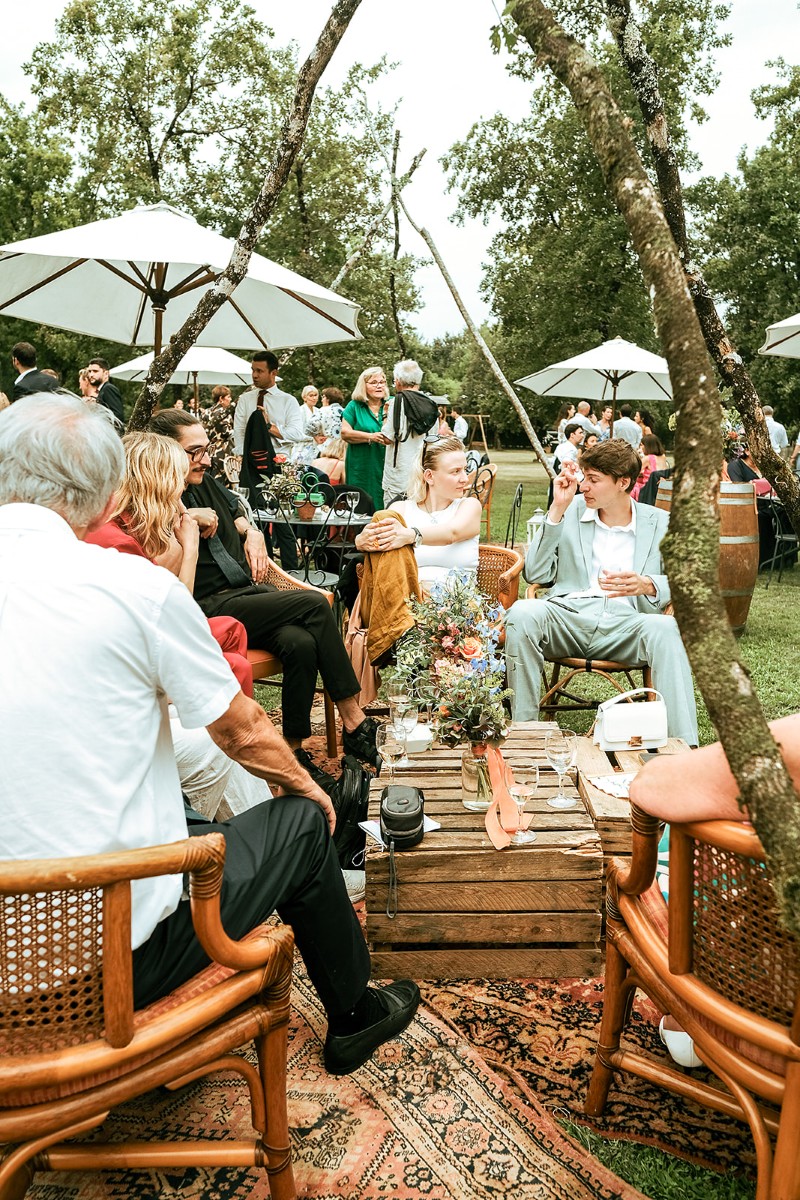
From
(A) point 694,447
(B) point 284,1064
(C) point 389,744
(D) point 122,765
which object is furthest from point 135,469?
Answer: (A) point 694,447

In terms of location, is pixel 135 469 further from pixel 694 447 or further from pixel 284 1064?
pixel 694 447

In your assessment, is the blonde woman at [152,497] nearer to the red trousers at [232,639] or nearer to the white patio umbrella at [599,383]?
the red trousers at [232,639]

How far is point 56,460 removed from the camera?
173 cm

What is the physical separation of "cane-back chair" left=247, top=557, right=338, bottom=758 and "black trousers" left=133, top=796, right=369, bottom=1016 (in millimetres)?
1857

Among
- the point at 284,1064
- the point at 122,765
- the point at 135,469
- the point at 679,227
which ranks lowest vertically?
the point at 284,1064

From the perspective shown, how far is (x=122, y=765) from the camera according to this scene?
1610 millimetres

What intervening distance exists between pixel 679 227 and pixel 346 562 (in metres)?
4.41

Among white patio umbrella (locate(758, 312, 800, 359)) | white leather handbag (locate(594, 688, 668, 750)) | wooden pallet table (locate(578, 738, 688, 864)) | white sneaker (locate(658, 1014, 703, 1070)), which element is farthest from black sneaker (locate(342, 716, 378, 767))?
white patio umbrella (locate(758, 312, 800, 359))

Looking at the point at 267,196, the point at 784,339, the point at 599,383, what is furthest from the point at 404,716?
the point at 599,383

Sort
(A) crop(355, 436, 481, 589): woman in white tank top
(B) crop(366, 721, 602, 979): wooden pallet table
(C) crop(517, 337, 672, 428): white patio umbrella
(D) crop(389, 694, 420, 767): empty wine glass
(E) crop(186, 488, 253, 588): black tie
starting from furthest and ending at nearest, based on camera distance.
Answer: (C) crop(517, 337, 672, 428): white patio umbrella
(A) crop(355, 436, 481, 589): woman in white tank top
(E) crop(186, 488, 253, 588): black tie
(D) crop(389, 694, 420, 767): empty wine glass
(B) crop(366, 721, 602, 979): wooden pallet table

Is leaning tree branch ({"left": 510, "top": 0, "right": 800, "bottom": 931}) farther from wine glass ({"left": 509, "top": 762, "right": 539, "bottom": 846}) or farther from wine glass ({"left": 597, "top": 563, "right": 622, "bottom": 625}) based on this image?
wine glass ({"left": 597, "top": 563, "right": 622, "bottom": 625})

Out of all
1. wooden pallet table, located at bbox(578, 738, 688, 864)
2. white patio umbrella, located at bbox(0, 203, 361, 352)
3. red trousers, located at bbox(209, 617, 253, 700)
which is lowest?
wooden pallet table, located at bbox(578, 738, 688, 864)

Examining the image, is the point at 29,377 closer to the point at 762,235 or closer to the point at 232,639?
the point at 232,639

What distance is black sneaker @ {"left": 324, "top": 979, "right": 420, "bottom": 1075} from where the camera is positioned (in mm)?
2246
